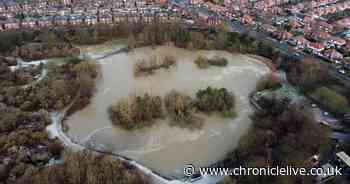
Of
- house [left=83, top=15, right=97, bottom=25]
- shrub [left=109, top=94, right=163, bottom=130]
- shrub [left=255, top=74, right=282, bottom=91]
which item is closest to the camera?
shrub [left=109, top=94, right=163, bottom=130]

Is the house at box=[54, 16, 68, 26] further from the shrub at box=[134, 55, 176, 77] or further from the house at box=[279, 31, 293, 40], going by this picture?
the house at box=[279, 31, 293, 40]

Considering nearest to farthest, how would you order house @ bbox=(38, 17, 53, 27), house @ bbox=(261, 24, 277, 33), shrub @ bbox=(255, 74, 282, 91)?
shrub @ bbox=(255, 74, 282, 91) → house @ bbox=(261, 24, 277, 33) → house @ bbox=(38, 17, 53, 27)

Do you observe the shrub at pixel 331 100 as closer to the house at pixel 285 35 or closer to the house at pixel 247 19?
the house at pixel 285 35

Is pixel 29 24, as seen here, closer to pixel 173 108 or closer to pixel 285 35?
pixel 173 108

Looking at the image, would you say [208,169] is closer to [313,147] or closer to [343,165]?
[313,147]

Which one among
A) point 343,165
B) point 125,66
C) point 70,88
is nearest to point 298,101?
point 343,165

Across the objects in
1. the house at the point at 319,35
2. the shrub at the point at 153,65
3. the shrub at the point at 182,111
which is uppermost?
the house at the point at 319,35

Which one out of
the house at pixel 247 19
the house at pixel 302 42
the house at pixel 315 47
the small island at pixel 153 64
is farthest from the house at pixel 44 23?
the house at pixel 315 47

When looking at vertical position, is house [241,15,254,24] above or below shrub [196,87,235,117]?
above

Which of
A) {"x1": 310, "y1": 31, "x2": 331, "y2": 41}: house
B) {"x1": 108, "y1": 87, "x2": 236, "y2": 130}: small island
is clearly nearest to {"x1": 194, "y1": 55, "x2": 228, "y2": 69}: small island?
{"x1": 108, "y1": 87, "x2": 236, "y2": 130}: small island

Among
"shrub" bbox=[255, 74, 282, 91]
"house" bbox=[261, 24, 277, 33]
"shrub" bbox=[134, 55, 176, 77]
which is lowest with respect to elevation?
"shrub" bbox=[255, 74, 282, 91]

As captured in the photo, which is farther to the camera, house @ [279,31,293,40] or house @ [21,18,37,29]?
house @ [21,18,37,29]
